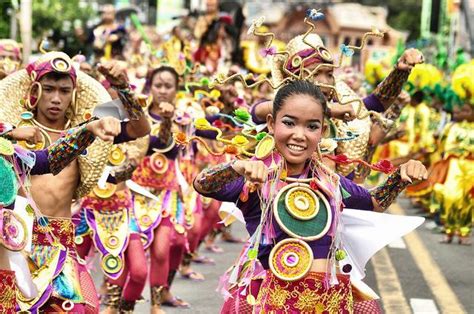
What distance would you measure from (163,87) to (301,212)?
553 centimetres

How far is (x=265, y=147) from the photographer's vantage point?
6266 mm

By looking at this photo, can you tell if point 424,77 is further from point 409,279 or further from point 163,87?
point 163,87

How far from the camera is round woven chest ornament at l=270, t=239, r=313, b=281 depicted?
6.16m

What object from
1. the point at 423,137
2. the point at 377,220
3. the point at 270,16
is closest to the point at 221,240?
the point at 423,137

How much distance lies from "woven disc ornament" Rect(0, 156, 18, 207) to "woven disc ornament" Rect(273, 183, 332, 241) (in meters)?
1.25

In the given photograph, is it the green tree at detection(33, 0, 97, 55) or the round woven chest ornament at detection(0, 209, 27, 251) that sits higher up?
the round woven chest ornament at detection(0, 209, 27, 251)

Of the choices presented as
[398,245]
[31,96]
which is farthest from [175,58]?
[31,96]

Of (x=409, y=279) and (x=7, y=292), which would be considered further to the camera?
(x=409, y=279)

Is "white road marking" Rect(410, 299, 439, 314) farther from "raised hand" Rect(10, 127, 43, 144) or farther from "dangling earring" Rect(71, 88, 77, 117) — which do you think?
"raised hand" Rect(10, 127, 43, 144)

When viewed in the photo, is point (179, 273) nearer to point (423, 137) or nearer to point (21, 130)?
point (21, 130)

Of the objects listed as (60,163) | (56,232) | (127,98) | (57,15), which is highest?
(127,98)

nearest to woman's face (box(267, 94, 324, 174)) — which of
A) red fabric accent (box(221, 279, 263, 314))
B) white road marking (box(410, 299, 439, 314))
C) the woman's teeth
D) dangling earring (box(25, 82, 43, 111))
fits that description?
the woman's teeth

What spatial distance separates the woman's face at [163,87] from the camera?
1156 centimetres

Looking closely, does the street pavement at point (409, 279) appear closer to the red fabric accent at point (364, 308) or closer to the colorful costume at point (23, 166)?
the red fabric accent at point (364, 308)
